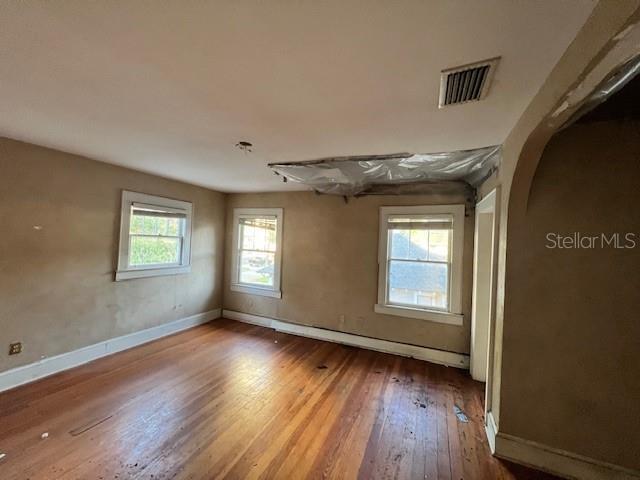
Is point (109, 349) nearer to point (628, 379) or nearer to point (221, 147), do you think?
point (221, 147)

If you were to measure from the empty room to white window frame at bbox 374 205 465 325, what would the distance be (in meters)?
0.03

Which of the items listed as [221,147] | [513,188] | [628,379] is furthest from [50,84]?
[628,379]

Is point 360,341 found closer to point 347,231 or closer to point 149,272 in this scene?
point 347,231

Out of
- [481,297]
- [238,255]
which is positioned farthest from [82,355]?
[481,297]

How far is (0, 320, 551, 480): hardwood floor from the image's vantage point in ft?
5.70

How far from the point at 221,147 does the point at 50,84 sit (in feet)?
Answer: 3.78

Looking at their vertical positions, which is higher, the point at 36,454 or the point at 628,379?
the point at 628,379

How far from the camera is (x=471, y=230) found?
328 centimetres

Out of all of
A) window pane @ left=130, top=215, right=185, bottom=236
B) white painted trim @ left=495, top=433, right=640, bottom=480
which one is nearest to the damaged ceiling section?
window pane @ left=130, top=215, right=185, bottom=236

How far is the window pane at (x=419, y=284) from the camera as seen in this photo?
3.45 m

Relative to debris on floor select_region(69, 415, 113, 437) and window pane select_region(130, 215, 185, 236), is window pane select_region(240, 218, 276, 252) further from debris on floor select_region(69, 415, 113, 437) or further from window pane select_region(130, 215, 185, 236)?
debris on floor select_region(69, 415, 113, 437)

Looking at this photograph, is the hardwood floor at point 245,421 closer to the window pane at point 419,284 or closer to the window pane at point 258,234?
the window pane at point 419,284

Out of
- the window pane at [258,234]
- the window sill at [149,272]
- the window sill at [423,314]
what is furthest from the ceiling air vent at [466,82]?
the window sill at [149,272]

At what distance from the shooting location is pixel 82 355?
3035 mm
